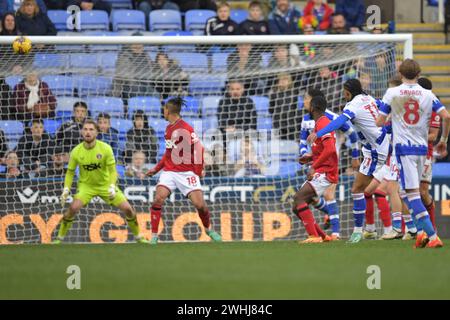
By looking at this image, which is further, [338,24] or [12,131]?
[338,24]

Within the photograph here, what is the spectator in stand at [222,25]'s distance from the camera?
59.2 feet

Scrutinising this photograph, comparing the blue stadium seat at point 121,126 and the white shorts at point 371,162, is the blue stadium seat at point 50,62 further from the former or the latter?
the white shorts at point 371,162

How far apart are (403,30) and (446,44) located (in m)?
0.81

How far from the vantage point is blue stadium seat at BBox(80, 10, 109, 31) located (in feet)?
60.4

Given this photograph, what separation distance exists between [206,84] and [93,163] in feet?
10.1

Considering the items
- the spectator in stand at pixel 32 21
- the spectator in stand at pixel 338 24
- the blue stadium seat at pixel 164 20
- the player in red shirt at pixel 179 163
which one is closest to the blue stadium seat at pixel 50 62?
the spectator in stand at pixel 32 21

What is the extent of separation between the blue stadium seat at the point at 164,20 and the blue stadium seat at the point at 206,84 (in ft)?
7.74

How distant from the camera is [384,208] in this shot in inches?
562

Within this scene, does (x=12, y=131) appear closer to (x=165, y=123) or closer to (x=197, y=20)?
(x=165, y=123)

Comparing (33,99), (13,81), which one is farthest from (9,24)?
(33,99)

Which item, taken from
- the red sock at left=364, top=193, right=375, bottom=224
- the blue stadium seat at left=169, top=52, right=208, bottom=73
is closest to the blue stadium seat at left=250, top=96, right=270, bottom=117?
the blue stadium seat at left=169, top=52, right=208, bottom=73

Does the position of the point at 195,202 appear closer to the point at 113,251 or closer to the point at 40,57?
the point at 113,251

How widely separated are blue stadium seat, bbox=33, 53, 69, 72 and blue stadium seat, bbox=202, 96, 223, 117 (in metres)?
2.15

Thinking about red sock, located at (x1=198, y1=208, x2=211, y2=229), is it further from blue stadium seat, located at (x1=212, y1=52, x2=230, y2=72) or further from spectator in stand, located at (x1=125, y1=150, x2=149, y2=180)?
blue stadium seat, located at (x1=212, y1=52, x2=230, y2=72)
